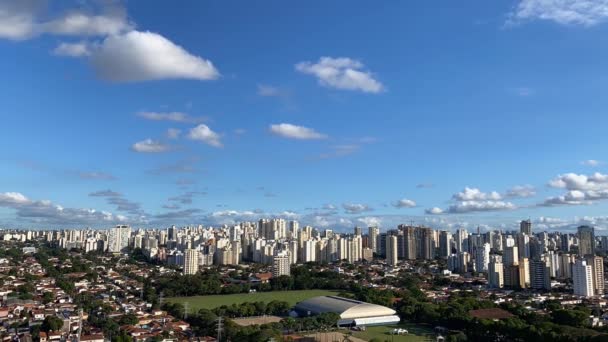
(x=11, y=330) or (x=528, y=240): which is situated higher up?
(x=528, y=240)

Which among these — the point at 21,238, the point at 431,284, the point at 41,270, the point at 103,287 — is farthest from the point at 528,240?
the point at 21,238

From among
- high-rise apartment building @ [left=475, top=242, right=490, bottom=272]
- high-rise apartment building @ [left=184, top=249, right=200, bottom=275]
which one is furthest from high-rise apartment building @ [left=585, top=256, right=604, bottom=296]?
high-rise apartment building @ [left=184, top=249, right=200, bottom=275]

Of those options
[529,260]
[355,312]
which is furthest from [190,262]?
[529,260]

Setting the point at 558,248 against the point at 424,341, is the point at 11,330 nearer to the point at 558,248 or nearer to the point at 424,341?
the point at 424,341

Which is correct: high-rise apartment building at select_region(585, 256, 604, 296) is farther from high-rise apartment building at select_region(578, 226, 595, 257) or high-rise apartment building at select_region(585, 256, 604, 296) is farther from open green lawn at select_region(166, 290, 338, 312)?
high-rise apartment building at select_region(578, 226, 595, 257)

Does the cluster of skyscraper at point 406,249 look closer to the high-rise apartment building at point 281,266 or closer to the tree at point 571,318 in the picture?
the high-rise apartment building at point 281,266

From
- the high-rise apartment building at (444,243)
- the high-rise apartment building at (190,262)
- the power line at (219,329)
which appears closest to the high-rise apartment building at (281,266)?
the high-rise apartment building at (190,262)

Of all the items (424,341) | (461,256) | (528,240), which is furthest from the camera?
(528,240)
